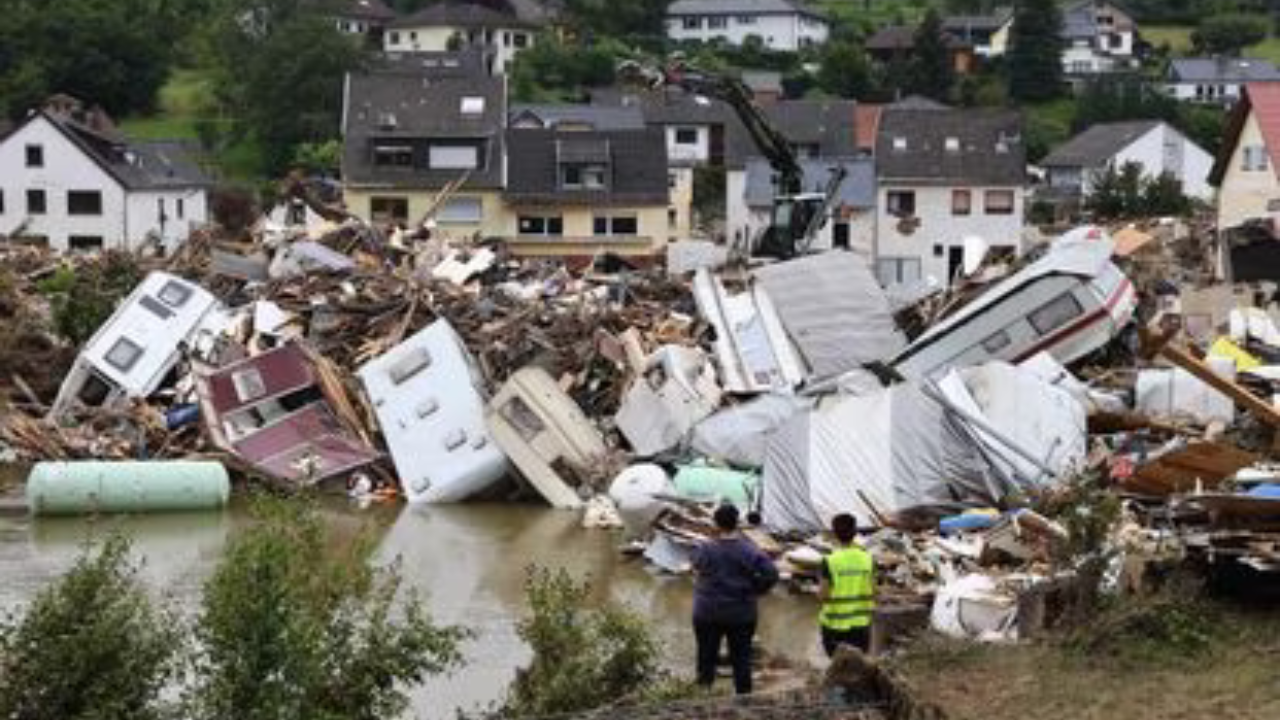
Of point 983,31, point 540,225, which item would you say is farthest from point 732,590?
point 983,31

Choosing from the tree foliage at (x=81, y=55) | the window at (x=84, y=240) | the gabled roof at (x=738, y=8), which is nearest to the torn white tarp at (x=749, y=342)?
the window at (x=84, y=240)

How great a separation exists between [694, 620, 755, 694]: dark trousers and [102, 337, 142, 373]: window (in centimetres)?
1685

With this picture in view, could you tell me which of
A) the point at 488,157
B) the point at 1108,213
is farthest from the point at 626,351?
the point at 1108,213

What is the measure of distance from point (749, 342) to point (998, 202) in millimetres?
22173

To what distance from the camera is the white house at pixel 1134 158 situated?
6369 cm

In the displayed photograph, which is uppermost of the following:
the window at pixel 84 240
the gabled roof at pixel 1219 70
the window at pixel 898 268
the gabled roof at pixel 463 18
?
the gabled roof at pixel 463 18

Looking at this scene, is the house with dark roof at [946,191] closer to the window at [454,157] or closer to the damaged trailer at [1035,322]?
the window at [454,157]

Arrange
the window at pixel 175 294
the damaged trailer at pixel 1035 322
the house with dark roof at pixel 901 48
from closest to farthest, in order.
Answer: the damaged trailer at pixel 1035 322 → the window at pixel 175 294 → the house with dark roof at pixel 901 48

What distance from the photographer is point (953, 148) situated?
47.1 meters

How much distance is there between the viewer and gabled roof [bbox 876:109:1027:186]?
152ft

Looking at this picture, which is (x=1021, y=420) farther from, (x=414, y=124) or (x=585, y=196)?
(x=414, y=124)

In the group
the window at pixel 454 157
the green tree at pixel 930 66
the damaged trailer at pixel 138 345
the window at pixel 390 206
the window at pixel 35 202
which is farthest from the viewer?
the green tree at pixel 930 66

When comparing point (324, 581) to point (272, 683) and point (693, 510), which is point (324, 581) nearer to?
point (272, 683)

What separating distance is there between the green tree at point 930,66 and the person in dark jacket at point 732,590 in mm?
67771
